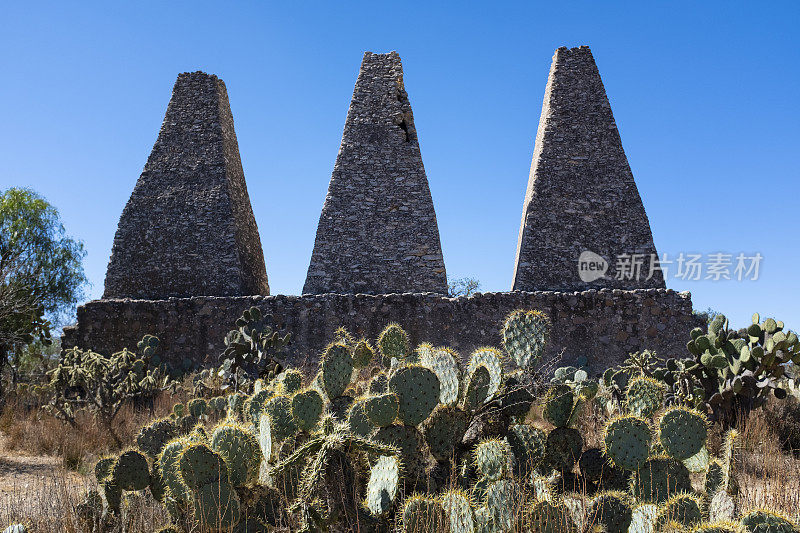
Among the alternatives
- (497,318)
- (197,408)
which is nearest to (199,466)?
(197,408)

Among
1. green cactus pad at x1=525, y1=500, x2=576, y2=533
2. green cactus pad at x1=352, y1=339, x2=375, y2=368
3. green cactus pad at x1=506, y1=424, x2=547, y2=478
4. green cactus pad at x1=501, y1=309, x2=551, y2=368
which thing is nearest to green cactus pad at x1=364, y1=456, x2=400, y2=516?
green cactus pad at x1=525, y1=500, x2=576, y2=533

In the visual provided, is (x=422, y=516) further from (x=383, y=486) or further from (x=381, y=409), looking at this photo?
(x=381, y=409)

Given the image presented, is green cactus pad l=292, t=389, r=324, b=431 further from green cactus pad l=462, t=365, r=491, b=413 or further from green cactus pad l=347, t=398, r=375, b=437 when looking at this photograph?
green cactus pad l=462, t=365, r=491, b=413

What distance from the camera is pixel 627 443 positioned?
12.5 feet

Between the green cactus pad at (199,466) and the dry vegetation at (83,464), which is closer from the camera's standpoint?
the green cactus pad at (199,466)

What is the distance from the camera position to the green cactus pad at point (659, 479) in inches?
150

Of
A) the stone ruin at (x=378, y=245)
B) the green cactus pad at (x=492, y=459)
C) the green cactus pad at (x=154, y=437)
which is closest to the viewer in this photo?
the green cactus pad at (x=492, y=459)

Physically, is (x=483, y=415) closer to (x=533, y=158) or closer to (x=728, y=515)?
(x=728, y=515)

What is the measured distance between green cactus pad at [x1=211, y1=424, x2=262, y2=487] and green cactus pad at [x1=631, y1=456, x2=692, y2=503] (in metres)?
2.32

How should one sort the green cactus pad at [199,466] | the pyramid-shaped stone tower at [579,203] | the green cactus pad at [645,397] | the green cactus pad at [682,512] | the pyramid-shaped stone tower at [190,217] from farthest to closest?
the pyramid-shaped stone tower at [190,217], the pyramid-shaped stone tower at [579,203], the green cactus pad at [645,397], the green cactus pad at [199,466], the green cactus pad at [682,512]

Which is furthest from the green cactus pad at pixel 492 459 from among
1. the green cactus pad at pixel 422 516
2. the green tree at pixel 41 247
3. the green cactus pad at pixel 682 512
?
the green tree at pixel 41 247

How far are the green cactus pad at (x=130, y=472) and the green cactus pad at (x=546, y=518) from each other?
8.44 feet

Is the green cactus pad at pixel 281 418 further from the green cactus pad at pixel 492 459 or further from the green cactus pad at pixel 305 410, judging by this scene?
the green cactus pad at pixel 492 459

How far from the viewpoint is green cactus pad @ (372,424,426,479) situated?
12.0 feet
